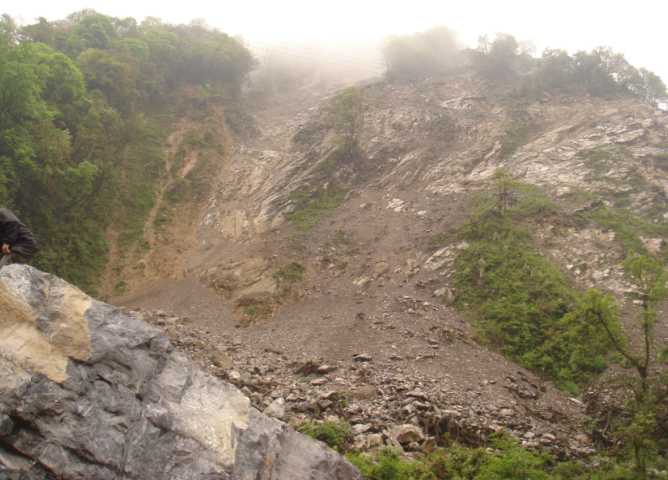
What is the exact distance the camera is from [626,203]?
20656mm

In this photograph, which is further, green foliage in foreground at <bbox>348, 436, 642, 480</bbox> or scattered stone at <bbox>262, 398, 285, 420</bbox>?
scattered stone at <bbox>262, 398, 285, 420</bbox>

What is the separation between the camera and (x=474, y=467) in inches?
300

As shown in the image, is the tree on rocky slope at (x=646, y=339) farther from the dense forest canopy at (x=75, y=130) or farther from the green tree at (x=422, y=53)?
the green tree at (x=422, y=53)

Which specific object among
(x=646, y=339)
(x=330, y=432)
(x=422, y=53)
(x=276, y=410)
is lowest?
(x=276, y=410)

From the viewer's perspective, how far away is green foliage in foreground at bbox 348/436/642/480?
705 cm

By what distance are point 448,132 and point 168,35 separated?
35004 millimetres

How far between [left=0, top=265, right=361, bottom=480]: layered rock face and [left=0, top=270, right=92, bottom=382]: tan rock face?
0.04ft

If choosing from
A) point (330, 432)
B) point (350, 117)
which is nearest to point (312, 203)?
point (350, 117)

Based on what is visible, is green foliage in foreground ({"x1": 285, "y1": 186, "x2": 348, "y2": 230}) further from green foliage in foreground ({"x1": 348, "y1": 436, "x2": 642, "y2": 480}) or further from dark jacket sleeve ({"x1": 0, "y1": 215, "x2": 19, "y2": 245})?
dark jacket sleeve ({"x1": 0, "y1": 215, "x2": 19, "y2": 245})

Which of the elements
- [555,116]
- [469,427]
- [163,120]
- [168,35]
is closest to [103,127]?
[163,120]

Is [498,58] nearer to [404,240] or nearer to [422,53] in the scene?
[422,53]

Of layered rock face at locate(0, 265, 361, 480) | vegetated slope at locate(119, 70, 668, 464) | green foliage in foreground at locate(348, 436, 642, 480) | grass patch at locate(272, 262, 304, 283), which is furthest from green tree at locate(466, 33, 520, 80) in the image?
layered rock face at locate(0, 265, 361, 480)

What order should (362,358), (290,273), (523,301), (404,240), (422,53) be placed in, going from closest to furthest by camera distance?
(362,358) → (523,301) → (290,273) → (404,240) → (422,53)

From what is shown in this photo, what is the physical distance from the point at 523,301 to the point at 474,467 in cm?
976
